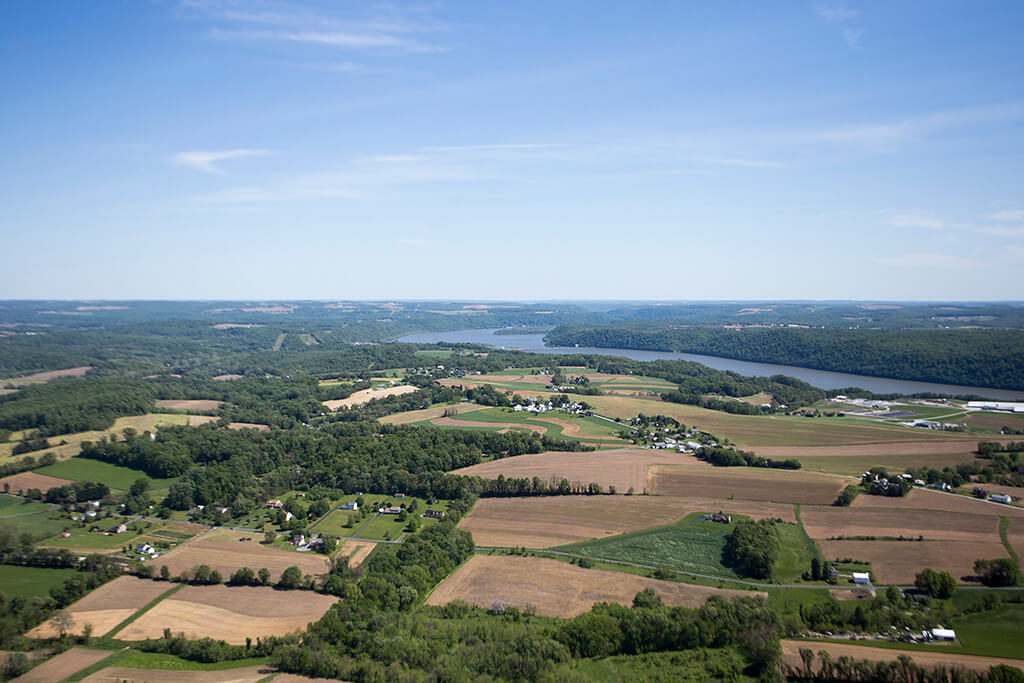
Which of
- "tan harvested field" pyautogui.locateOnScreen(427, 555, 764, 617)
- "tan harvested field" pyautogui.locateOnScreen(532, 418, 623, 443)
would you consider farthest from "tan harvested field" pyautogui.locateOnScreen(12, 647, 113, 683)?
"tan harvested field" pyautogui.locateOnScreen(532, 418, 623, 443)

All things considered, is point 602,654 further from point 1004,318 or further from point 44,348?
point 1004,318

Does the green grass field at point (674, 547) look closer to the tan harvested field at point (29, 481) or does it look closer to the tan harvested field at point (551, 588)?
the tan harvested field at point (551, 588)

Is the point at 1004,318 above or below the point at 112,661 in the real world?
above

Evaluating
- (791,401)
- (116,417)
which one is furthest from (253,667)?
(791,401)

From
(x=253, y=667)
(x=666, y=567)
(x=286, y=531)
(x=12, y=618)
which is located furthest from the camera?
(x=286, y=531)

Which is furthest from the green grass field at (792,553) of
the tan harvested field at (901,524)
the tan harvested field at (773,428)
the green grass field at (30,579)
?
the green grass field at (30,579)

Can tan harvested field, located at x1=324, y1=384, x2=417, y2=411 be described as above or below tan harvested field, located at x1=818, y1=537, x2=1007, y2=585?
above

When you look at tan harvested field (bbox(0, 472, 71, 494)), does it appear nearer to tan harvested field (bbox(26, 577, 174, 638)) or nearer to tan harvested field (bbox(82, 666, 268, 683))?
tan harvested field (bbox(26, 577, 174, 638))
